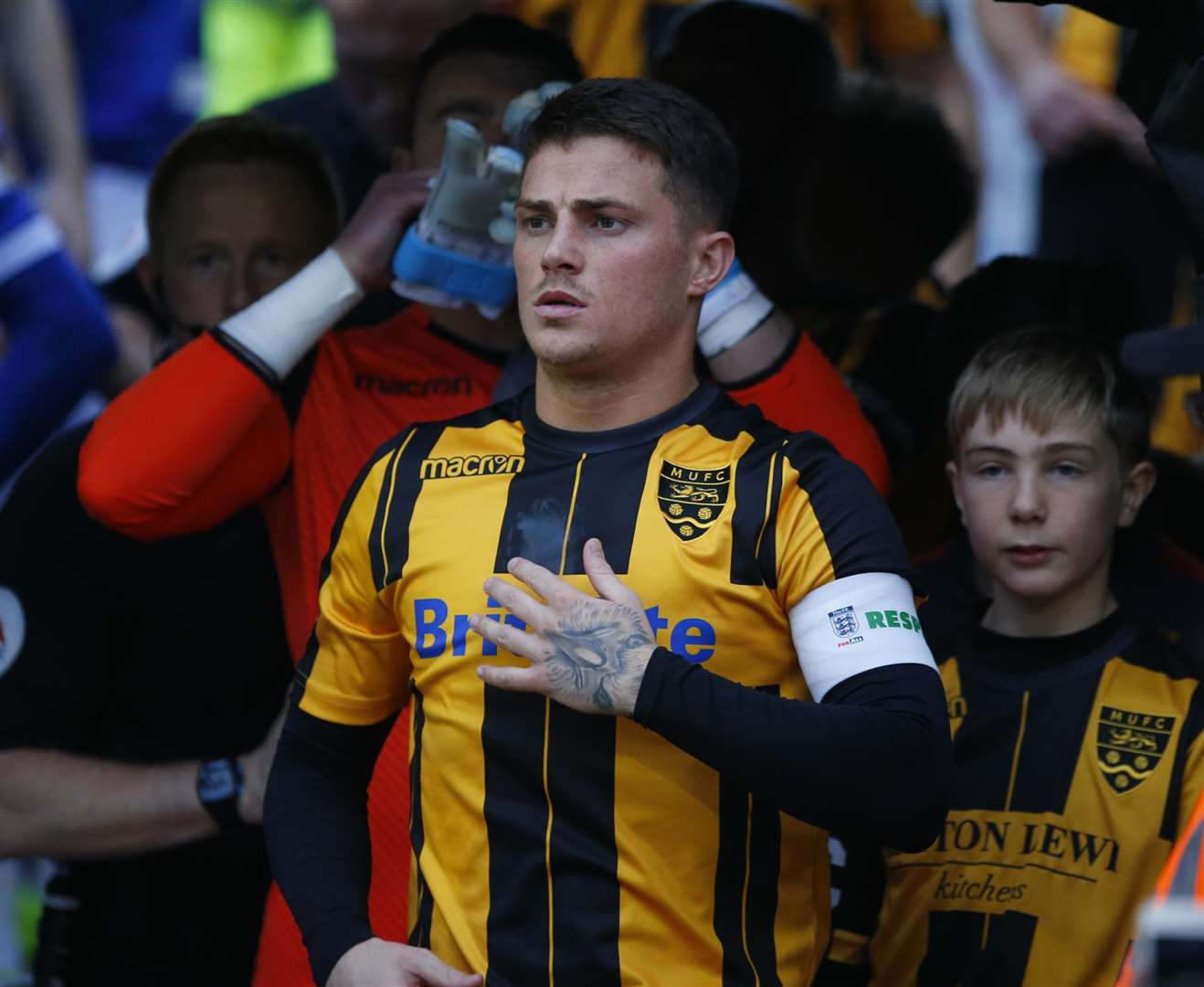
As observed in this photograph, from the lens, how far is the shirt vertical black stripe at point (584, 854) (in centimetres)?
245

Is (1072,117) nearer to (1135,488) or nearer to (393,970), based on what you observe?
(1135,488)

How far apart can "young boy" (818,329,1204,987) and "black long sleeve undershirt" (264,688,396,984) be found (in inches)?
32.7

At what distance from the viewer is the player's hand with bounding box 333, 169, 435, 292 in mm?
3346

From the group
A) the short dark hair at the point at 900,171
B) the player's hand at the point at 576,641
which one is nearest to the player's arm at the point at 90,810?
the player's hand at the point at 576,641

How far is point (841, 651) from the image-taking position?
2.43 meters

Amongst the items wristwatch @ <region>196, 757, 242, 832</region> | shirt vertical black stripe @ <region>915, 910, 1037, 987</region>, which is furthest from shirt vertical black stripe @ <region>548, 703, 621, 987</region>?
wristwatch @ <region>196, 757, 242, 832</region>

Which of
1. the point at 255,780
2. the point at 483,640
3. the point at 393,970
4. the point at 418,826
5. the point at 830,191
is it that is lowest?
the point at 255,780

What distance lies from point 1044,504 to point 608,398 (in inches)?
33.8

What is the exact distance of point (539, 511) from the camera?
8.57 ft

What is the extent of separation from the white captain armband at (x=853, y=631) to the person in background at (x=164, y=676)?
124 centimetres

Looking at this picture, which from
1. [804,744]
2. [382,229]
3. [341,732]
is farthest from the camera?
[382,229]

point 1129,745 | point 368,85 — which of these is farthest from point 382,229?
point 368,85

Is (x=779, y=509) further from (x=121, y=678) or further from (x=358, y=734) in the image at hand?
(x=121, y=678)

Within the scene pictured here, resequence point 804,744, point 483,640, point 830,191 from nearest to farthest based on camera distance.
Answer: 1. point 804,744
2. point 483,640
3. point 830,191
